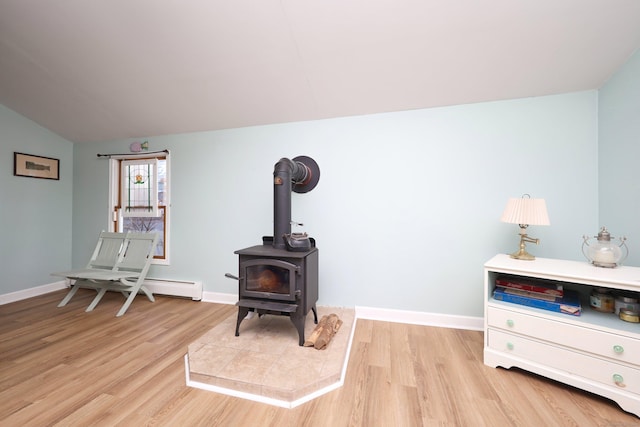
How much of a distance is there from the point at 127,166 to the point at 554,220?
16.9 feet

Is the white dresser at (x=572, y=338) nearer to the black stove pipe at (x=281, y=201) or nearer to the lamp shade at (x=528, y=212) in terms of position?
the lamp shade at (x=528, y=212)

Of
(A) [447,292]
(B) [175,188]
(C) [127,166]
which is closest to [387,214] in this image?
(A) [447,292]

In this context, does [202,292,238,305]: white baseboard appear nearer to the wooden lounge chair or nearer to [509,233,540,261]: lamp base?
the wooden lounge chair

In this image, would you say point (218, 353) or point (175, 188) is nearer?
point (218, 353)

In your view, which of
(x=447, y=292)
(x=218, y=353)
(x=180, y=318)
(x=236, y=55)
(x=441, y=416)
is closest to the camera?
Result: (x=441, y=416)

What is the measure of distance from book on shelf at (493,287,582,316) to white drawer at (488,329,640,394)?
0.76 ft

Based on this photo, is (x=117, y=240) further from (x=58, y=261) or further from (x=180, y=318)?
(x=180, y=318)

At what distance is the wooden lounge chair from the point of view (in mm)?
2750

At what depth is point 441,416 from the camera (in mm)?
1334

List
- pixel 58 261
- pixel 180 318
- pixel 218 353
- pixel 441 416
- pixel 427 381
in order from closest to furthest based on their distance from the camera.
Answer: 1. pixel 441 416
2. pixel 427 381
3. pixel 218 353
4. pixel 180 318
5. pixel 58 261

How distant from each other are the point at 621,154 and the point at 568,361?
156 cm

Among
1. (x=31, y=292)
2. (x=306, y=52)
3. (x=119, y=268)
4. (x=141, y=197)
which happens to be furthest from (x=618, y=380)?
(x=31, y=292)


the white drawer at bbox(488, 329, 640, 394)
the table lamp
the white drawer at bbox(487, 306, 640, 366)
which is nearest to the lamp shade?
the table lamp

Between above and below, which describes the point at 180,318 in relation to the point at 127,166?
below
